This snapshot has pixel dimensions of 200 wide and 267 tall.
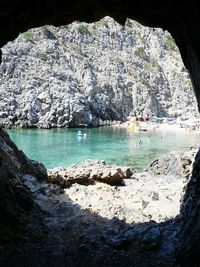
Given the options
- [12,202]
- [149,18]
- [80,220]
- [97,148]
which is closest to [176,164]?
[80,220]

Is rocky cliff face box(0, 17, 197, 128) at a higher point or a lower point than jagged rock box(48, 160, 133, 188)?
higher

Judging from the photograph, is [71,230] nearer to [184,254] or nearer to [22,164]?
[184,254]

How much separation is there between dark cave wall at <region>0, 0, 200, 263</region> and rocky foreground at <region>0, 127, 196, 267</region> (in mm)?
932

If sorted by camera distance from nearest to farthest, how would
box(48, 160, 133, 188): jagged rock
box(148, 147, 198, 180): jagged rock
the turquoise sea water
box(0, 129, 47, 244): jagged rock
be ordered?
box(0, 129, 47, 244): jagged rock < box(48, 160, 133, 188): jagged rock < box(148, 147, 198, 180): jagged rock < the turquoise sea water

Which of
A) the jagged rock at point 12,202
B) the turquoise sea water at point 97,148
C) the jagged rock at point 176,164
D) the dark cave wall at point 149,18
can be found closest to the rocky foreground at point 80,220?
the jagged rock at point 12,202

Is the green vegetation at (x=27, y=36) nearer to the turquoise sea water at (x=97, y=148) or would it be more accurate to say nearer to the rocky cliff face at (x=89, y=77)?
the rocky cliff face at (x=89, y=77)

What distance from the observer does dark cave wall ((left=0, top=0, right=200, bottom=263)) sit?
1173cm

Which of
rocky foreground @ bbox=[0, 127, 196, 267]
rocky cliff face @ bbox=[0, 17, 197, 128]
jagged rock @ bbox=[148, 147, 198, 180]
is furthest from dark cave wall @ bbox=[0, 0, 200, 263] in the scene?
rocky cliff face @ bbox=[0, 17, 197, 128]

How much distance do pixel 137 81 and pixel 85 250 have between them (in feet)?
403

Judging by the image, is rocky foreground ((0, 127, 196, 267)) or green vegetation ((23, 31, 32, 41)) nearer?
rocky foreground ((0, 127, 196, 267))

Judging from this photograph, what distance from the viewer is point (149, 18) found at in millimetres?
13742

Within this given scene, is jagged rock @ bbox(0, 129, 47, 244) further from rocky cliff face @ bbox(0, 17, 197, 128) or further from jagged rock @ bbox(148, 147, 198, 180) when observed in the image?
rocky cliff face @ bbox(0, 17, 197, 128)

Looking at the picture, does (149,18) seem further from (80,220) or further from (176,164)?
(176,164)

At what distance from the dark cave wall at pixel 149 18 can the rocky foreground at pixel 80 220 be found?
0.93 m
